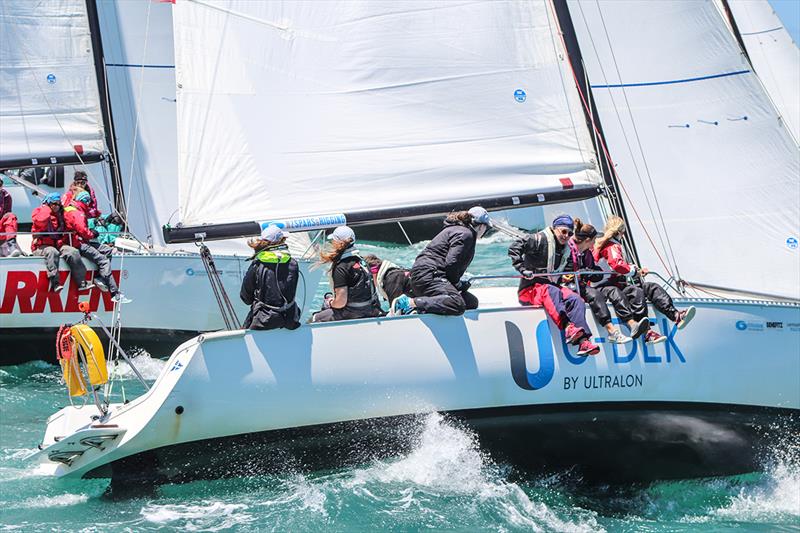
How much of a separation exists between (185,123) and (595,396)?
13.1 ft

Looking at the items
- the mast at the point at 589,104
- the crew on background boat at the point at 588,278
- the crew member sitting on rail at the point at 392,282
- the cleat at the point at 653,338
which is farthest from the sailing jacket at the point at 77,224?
the cleat at the point at 653,338

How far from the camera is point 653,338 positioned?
8109mm

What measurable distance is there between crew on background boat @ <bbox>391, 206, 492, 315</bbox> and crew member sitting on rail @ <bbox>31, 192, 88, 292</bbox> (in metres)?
5.24

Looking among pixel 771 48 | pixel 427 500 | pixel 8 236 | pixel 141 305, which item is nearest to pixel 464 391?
pixel 427 500

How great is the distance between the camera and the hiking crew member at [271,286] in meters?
7.82

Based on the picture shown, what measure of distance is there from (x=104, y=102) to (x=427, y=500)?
8.27m

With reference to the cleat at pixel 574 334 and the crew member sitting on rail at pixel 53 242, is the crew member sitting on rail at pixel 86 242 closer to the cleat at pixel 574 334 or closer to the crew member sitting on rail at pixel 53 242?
the crew member sitting on rail at pixel 53 242

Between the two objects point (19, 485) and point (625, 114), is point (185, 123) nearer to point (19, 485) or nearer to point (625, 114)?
point (19, 485)

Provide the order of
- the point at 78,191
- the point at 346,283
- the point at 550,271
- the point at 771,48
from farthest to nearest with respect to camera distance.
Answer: the point at 771,48
the point at 78,191
the point at 550,271
the point at 346,283

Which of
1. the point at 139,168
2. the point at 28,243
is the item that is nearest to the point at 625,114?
the point at 139,168

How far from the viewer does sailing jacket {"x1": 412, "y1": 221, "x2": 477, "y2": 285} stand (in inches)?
318

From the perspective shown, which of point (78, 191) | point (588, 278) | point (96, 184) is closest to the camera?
point (588, 278)

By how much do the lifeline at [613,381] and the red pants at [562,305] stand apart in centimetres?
38

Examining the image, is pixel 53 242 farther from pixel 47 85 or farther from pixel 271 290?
pixel 271 290
